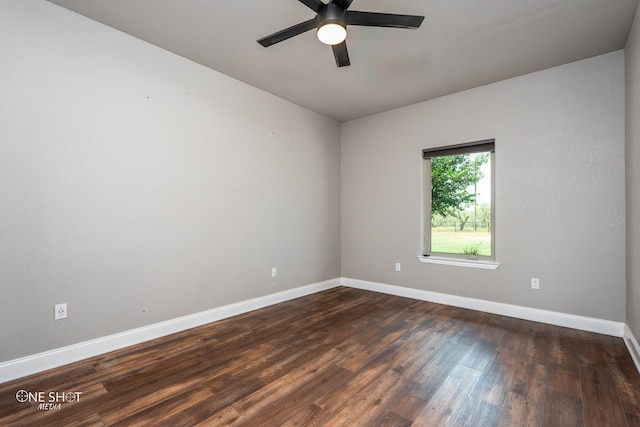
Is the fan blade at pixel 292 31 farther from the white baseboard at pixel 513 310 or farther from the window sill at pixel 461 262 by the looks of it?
the white baseboard at pixel 513 310

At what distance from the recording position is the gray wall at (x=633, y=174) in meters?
2.27

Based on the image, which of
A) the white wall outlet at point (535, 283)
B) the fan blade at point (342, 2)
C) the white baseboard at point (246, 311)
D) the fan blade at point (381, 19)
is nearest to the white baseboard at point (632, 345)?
the white baseboard at point (246, 311)

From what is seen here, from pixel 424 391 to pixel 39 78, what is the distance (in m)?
3.41

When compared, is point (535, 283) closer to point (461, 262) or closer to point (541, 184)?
point (461, 262)

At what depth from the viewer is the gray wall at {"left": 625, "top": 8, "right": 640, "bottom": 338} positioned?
2273mm

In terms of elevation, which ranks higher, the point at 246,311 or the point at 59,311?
the point at 59,311

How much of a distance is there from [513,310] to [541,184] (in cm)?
139

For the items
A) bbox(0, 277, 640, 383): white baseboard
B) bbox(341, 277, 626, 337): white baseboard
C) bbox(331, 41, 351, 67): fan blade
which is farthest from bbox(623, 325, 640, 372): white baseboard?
bbox(331, 41, 351, 67): fan blade

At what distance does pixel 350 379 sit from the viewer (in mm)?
2059

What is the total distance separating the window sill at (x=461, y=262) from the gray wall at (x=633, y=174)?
3.66 ft

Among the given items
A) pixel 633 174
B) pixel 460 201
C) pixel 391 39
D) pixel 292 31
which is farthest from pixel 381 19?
pixel 460 201

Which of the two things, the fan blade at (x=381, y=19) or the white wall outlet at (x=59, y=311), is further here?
the white wall outlet at (x=59, y=311)

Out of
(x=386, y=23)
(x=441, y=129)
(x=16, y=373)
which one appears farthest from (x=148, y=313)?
(x=441, y=129)

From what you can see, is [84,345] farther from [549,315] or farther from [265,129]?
[549,315]
